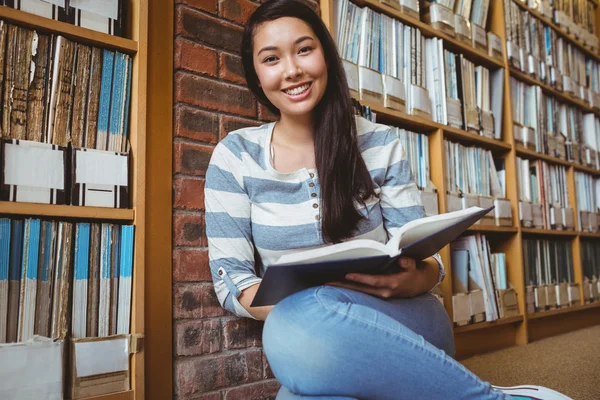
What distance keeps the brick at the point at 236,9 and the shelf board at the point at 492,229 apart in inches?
48.3

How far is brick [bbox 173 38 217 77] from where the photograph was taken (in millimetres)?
1192

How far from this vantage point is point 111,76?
3.58 ft

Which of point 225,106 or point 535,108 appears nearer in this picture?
point 225,106

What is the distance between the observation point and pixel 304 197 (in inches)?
43.8

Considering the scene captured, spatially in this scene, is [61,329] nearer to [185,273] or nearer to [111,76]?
[185,273]

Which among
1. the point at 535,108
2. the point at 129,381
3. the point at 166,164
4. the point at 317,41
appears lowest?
the point at 129,381

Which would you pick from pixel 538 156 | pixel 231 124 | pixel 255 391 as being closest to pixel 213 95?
pixel 231 124

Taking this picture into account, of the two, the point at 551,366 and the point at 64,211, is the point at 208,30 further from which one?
the point at 551,366

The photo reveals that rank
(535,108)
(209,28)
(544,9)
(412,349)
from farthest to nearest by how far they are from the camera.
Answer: (544,9), (535,108), (209,28), (412,349)

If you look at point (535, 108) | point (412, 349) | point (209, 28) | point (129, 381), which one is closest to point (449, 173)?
point (535, 108)

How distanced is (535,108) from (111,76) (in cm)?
224

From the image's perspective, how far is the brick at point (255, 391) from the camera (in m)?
1.18

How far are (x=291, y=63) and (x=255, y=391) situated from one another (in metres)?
0.84

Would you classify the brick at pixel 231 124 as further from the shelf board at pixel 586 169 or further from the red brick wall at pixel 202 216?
the shelf board at pixel 586 169
